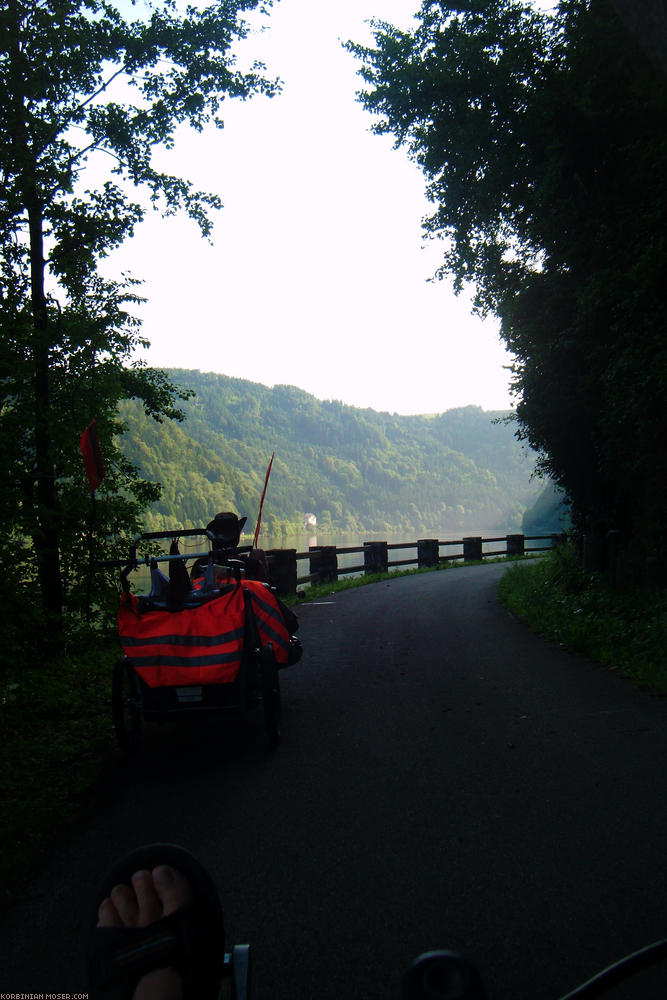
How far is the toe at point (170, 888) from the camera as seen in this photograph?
1.93 meters

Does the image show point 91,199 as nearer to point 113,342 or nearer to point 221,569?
point 113,342

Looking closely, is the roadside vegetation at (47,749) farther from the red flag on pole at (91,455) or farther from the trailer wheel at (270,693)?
the red flag on pole at (91,455)

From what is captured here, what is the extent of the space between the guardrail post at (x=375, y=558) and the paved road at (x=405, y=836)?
16.1 m

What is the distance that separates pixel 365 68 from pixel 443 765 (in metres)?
14.4

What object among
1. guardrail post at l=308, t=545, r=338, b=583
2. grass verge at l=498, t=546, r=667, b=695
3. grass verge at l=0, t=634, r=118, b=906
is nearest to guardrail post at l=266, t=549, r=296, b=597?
guardrail post at l=308, t=545, r=338, b=583

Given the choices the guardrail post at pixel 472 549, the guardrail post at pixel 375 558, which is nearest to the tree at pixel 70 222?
the guardrail post at pixel 375 558

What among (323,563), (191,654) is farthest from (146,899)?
(323,563)

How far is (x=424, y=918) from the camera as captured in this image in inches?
103

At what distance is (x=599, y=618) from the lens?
931cm

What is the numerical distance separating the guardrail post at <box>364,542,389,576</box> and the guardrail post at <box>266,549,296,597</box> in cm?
743

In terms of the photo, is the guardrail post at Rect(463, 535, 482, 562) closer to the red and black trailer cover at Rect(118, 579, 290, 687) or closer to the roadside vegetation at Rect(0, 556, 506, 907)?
the roadside vegetation at Rect(0, 556, 506, 907)

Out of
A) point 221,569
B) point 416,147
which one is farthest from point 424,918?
point 416,147

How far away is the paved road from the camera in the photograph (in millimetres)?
2428

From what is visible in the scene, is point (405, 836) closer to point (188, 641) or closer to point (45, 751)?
point (188, 641)
